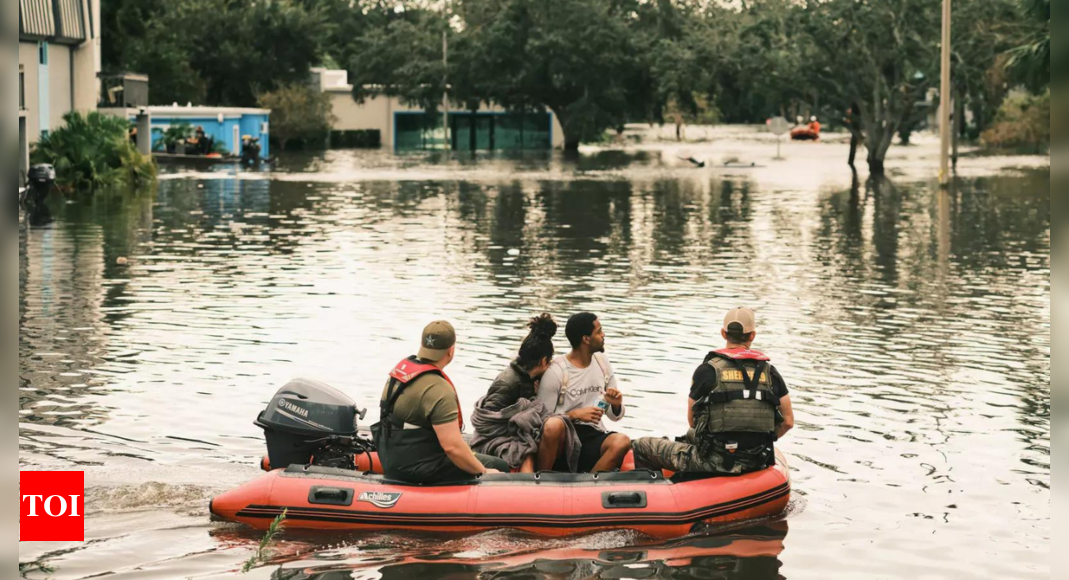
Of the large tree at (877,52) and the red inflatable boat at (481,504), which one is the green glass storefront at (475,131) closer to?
the large tree at (877,52)

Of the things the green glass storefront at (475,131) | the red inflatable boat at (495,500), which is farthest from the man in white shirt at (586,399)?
the green glass storefront at (475,131)

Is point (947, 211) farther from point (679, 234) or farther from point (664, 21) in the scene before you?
point (664, 21)

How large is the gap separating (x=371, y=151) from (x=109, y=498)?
7453 centimetres

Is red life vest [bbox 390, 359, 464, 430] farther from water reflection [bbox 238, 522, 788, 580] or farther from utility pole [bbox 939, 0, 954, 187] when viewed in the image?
utility pole [bbox 939, 0, 954, 187]

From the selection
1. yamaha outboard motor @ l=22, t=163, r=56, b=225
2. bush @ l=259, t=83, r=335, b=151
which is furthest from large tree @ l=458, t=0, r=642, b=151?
yamaha outboard motor @ l=22, t=163, r=56, b=225

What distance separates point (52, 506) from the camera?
9.64 metres

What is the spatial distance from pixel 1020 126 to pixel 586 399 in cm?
7589

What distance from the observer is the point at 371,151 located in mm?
83438

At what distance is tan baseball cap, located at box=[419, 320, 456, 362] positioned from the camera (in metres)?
8.61

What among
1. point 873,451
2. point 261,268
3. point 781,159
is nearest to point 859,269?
point 261,268

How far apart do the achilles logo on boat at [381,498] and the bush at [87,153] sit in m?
34.7

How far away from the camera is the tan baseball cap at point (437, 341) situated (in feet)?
28.2

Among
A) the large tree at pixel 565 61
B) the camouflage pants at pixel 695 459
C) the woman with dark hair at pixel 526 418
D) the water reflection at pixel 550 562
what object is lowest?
the water reflection at pixel 550 562

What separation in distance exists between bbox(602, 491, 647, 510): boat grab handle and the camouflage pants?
22.0 inches
